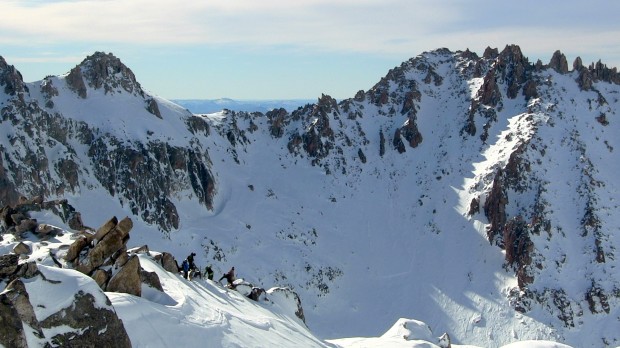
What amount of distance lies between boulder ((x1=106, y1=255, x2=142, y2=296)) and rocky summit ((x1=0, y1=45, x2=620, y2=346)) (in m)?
47.2

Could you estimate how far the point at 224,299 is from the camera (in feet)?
105

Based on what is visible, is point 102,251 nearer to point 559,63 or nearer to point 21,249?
point 21,249

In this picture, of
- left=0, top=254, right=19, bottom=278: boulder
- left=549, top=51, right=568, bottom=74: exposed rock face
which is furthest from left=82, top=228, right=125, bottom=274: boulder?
left=549, top=51, right=568, bottom=74: exposed rock face

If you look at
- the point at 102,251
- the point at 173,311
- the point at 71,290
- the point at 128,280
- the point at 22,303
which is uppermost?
the point at 22,303

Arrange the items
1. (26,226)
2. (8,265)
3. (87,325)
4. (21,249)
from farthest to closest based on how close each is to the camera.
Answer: (26,226) < (21,249) < (8,265) < (87,325)

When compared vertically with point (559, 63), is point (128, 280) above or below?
below

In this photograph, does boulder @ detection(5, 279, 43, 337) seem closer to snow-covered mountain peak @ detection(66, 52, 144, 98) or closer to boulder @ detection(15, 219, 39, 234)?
boulder @ detection(15, 219, 39, 234)

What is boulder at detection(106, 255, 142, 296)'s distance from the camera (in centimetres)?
2431

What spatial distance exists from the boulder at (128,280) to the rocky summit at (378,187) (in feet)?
155

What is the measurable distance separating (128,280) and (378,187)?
278ft

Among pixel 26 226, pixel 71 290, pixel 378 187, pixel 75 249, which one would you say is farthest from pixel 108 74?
pixel 71 290

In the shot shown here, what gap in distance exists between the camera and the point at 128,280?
24.5m

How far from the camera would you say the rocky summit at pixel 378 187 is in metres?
78.5

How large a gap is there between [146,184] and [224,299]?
187 ft
